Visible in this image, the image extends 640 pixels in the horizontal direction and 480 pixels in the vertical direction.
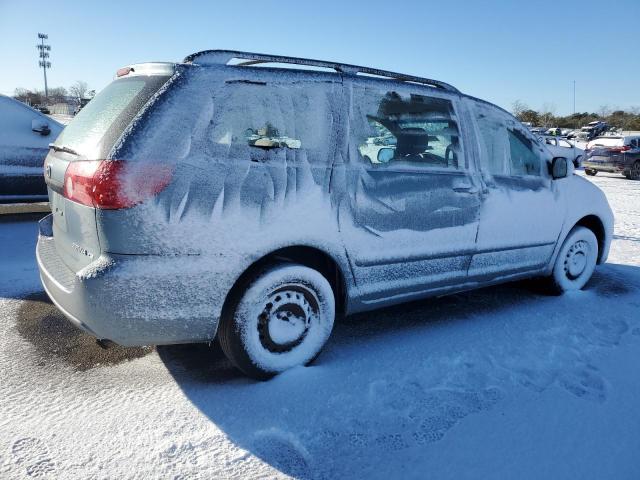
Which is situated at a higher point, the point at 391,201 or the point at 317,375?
the point at 391,201

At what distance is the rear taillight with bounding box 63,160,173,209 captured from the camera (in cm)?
221

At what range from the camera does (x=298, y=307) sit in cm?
280

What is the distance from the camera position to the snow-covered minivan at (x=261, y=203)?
2305mm

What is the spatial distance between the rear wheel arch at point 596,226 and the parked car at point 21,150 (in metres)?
6.83

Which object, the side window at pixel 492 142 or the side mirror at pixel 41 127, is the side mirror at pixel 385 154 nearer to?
the side window at pixel 492 142

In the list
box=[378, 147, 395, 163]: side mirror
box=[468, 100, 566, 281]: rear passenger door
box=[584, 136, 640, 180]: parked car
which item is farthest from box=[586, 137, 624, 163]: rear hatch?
box=[378, 147, 395, 163]: side mirror

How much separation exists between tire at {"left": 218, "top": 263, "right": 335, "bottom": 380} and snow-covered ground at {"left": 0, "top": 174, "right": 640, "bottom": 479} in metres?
0.13

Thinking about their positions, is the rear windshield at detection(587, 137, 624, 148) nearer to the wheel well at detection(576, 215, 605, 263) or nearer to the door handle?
the wheel well at detection(576, 215, 605, 263)

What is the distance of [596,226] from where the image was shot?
A: 183 inches

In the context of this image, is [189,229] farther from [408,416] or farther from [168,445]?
[408,416]

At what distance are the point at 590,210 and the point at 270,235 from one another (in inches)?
127

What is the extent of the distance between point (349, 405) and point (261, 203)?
111 centimetres

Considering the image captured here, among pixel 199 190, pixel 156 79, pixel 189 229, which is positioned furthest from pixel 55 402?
pixel 156 79

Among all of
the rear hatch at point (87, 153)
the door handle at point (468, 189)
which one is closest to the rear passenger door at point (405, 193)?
the door handle at point (468, 189)
